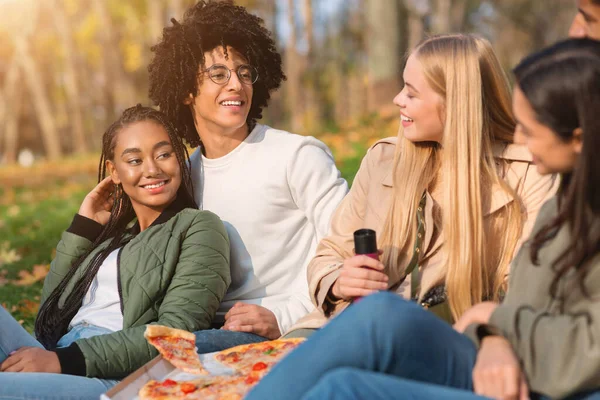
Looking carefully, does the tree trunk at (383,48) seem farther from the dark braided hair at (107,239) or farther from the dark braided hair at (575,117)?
the dark braided hair at (575,117)

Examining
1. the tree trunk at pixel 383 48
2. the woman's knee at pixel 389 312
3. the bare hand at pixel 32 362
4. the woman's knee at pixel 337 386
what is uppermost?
the tree trunk at pixel 383 48

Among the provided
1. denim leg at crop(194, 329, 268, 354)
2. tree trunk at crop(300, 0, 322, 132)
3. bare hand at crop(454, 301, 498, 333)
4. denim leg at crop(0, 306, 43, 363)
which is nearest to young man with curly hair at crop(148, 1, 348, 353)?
denim leg at crop(194, 329, 268, 354)

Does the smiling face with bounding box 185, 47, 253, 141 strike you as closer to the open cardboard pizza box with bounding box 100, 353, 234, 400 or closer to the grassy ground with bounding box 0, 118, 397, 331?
the open cardboard pizza box with bounding box 100, 353, 234, 400

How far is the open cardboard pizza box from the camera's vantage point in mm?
3268

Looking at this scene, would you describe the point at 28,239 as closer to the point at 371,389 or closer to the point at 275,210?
the point at 275,210

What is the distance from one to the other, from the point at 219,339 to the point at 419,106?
1409 millimetres

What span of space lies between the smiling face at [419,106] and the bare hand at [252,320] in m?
1.21

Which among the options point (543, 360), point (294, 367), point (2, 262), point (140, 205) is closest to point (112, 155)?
point (140, 205)

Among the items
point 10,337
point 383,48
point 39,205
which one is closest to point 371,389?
point 10,337

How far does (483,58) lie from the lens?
358 cm

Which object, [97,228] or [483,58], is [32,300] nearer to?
[97,228]

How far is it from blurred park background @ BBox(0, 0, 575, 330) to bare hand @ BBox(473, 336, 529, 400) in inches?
70.5

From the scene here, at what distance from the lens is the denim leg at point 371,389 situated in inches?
96.9

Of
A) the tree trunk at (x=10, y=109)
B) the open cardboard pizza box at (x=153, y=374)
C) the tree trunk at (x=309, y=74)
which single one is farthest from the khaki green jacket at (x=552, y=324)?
the tree trunk at (x=10, y=109)
